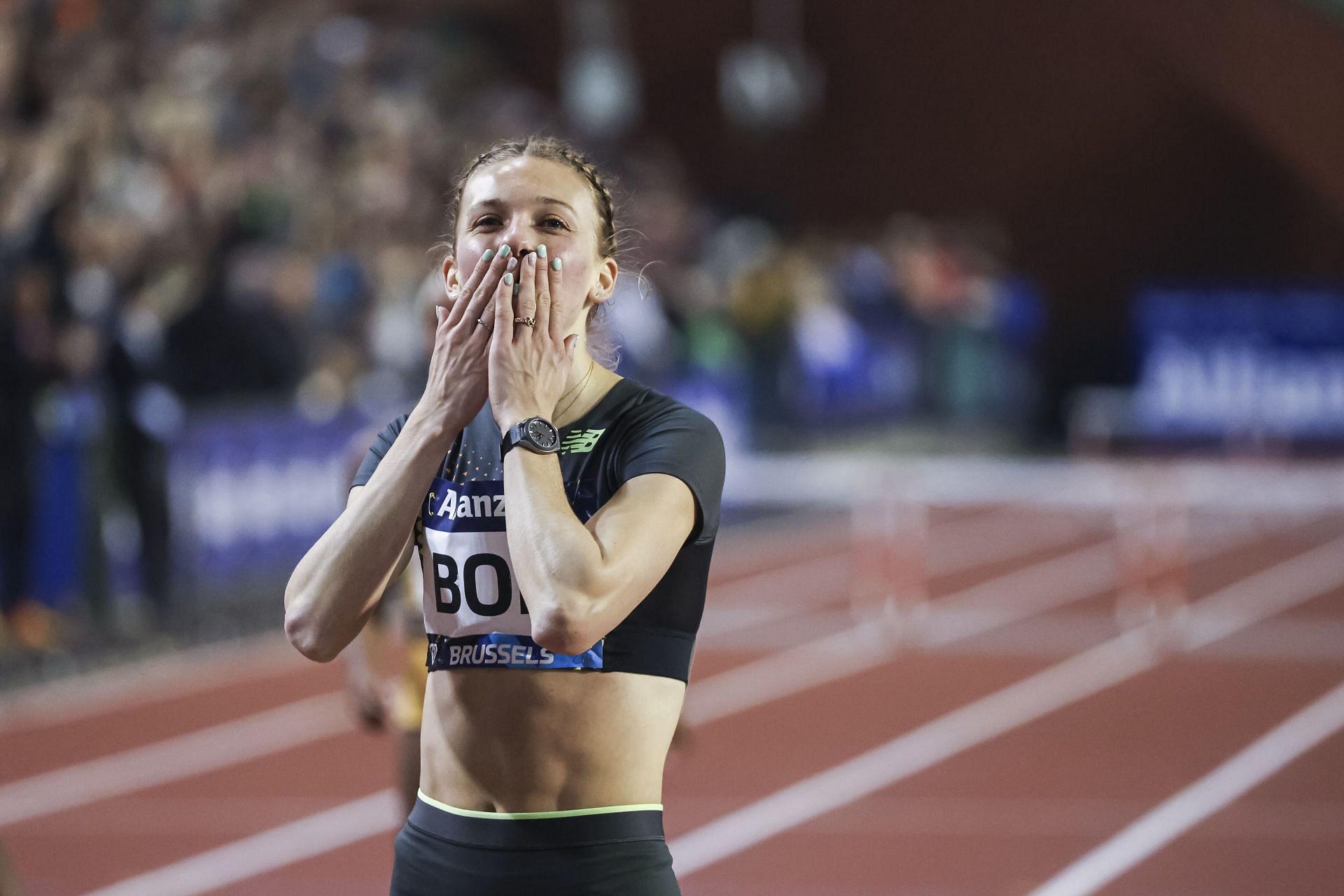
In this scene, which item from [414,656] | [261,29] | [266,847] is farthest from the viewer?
[261,29]

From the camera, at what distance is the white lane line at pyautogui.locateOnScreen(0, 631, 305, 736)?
8.70m

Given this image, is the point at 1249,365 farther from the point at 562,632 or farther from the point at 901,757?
the point at 562,632

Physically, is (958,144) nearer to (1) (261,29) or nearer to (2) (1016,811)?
(1) (261,29)

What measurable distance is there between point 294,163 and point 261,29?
408 cm

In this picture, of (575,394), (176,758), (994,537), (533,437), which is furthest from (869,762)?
(994,537)

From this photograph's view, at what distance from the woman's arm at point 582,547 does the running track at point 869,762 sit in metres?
2.70

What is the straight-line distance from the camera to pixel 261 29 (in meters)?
18.0

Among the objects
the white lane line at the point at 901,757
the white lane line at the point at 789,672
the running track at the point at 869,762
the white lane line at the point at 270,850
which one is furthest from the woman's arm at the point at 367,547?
the white lane line at the point at 789,672

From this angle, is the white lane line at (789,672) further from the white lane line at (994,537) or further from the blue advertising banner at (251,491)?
the white lane line at (994,537)

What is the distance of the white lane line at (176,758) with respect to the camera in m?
7.25

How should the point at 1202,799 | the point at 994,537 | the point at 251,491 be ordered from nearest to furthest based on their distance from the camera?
the point at 1202,799
the point at 251,491
the point at 994,537

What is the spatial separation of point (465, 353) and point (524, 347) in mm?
98

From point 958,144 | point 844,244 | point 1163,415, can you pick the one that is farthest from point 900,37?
point 1163,415

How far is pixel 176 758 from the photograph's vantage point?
800cm
